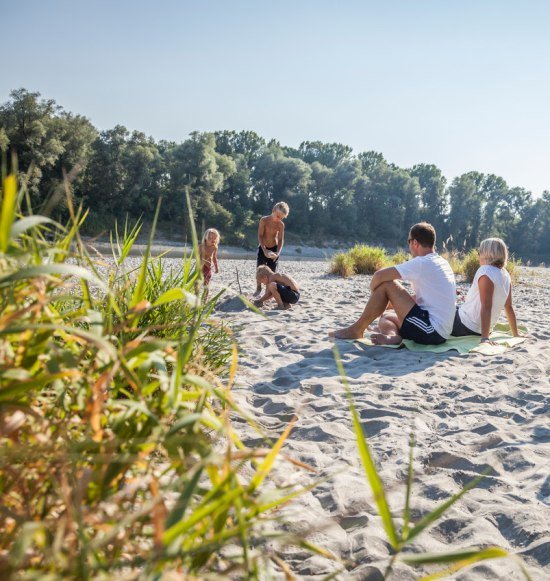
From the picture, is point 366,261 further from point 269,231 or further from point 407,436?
point 407,436

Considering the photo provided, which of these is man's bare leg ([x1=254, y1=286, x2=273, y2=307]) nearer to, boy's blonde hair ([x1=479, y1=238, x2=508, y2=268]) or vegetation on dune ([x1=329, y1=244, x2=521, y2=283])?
boy's blonde hair ([x1=479, y1=238, x2=508, y2=268])

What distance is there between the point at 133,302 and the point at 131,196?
42.0 metres

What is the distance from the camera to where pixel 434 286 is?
4875mm

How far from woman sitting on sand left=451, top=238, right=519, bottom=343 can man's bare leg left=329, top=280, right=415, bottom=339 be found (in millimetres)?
637

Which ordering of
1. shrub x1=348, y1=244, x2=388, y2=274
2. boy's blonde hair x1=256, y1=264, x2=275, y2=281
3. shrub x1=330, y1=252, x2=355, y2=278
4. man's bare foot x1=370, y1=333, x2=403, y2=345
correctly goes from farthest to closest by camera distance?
shrub x1=348, y1=244, x2=388, y2=274 → shrub x1=330, y1=252, x2=355, y2=278 → boy's blonde hair x1=256, y1=264, x2=275, y2=281 → man's bare foot x1=370, y1=333, x2=403, y2=345

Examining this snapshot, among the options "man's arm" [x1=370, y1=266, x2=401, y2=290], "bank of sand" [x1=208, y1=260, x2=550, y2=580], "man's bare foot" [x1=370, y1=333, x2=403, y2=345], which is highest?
"man's arm" [x1=370, y1=266, x2=401, y2=290]

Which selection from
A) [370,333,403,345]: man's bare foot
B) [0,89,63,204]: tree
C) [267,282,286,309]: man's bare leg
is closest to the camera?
[370,333,403,345]: man's bare foot

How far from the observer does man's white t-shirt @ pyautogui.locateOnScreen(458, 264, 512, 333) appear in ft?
16.1

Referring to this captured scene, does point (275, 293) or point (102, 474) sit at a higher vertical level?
point (102, 474)

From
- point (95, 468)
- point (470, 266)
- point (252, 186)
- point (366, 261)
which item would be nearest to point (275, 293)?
point (95, 468)

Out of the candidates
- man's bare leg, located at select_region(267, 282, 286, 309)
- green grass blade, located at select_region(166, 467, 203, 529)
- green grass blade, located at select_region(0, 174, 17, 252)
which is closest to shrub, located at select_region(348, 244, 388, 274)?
man's bare leg, located at select_region(267, 282, 286, 309)

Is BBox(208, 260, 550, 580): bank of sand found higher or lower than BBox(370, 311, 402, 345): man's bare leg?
lower

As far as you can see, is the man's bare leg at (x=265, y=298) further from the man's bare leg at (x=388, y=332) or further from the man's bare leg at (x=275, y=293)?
the man's bare leg at (x=388, y=332)

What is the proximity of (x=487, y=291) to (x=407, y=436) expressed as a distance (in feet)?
8.41
